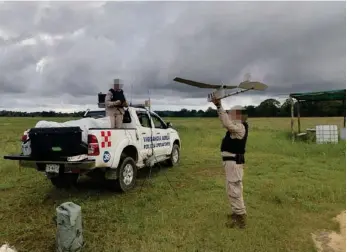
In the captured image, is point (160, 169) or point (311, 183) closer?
point (311, 183)

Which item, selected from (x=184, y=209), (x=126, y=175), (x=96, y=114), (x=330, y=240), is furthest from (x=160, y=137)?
(x=330, y=240)

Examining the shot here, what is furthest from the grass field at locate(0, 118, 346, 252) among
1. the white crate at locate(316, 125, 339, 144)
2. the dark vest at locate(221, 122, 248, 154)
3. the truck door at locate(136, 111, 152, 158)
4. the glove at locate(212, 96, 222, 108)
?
the white crate at locate(316, 125, 339, 144)

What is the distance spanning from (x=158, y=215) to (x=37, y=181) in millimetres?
4056

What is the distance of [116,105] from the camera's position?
7.37 metres

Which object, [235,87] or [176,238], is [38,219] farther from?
[235,87]

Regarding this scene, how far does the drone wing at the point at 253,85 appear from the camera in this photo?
4438 millimetres

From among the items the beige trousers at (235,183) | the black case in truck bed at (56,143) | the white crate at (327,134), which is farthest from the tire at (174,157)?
the white crate at (327,134)

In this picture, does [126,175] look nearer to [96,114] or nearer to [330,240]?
[96,114]

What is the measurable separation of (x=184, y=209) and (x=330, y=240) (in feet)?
7.14

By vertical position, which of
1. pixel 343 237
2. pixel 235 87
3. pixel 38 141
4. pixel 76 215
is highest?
pixel 235 87

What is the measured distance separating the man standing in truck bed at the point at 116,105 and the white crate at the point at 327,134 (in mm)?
10478

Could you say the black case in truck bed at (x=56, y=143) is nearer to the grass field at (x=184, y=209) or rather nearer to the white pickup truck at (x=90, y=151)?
the white pickup truck at (x=90, y=151)

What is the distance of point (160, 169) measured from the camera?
9.68 meters

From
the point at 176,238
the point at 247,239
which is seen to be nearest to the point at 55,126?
the point at 176,238
